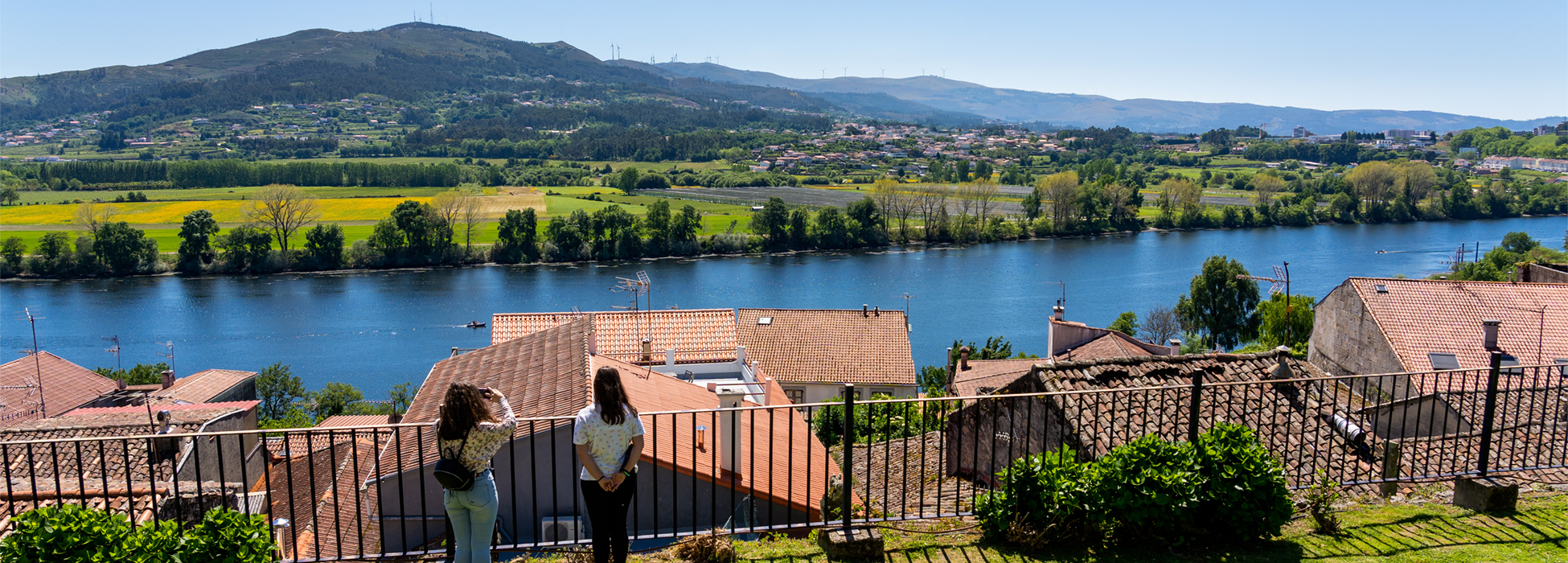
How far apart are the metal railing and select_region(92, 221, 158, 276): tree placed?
61051 millimetres

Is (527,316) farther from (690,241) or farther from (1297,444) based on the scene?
(690,241)

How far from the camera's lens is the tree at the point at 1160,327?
4275 cm

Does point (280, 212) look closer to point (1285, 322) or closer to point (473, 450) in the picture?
point (1285, 322)

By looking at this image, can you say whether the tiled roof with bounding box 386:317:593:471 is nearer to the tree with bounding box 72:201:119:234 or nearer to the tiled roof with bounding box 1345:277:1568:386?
the tiled roof with bounding box 1345:277:1568:386

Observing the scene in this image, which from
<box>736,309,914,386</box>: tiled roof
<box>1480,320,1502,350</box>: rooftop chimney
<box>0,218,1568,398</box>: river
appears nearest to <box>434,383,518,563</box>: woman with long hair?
<box>1480,320,1502,350</box>: rooftop chimney

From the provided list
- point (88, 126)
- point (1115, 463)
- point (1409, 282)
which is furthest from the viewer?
point (88, 126)

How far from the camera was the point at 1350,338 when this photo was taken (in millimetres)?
18547

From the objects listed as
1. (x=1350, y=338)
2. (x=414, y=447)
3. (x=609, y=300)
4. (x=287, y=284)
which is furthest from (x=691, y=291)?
(x=414, y=447)

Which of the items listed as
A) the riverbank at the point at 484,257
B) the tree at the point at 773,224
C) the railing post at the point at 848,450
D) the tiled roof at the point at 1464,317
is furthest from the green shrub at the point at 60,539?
the tree at the point at 773,224

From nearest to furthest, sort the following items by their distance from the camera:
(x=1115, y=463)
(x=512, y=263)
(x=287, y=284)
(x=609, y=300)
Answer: (x=1115, y=463) < (x=609, y=300) < (x=287, y=284) < (x=512, y=263)

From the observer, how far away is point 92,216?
2940 inches

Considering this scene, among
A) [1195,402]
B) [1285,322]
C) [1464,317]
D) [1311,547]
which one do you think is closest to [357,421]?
[1195,402]

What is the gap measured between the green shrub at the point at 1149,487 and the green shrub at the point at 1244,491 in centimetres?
7

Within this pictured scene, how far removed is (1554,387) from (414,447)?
7820 mm
